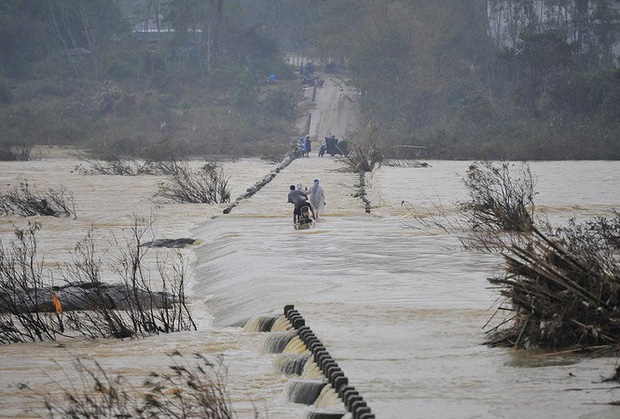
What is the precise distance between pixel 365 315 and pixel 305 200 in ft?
35.9

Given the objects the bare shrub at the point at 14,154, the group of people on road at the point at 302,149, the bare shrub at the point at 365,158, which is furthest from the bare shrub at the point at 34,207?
the bare shrub at the point at 14,154

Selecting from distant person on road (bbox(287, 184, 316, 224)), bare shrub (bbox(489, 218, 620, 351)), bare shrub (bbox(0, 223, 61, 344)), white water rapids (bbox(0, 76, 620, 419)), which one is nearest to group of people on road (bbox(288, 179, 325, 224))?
distant person on road (bbox(287, 184, 316, 224))

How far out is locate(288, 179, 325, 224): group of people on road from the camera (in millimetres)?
24516

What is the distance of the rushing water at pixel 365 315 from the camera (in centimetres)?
972

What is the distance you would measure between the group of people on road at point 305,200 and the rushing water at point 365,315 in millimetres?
434

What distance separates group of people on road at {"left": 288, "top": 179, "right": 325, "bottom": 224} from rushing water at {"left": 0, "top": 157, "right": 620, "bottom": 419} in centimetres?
43

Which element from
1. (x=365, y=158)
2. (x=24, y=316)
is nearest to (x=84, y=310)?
Result: (x=24, y=316)

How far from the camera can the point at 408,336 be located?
12.2 metres

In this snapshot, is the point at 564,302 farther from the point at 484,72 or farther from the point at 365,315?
the point at 484,72

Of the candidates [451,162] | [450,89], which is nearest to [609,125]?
[451,162]

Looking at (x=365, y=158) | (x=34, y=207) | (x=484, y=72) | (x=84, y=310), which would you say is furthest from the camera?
(x=484, y=72)

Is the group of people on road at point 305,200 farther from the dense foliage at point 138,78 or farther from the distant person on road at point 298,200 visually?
the dense foliage at point 138,78

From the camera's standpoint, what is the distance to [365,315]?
1367cm

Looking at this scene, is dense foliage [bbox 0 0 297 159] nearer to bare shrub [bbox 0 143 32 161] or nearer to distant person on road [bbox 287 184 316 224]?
bare shrub [bbox 0 143 32 161]
